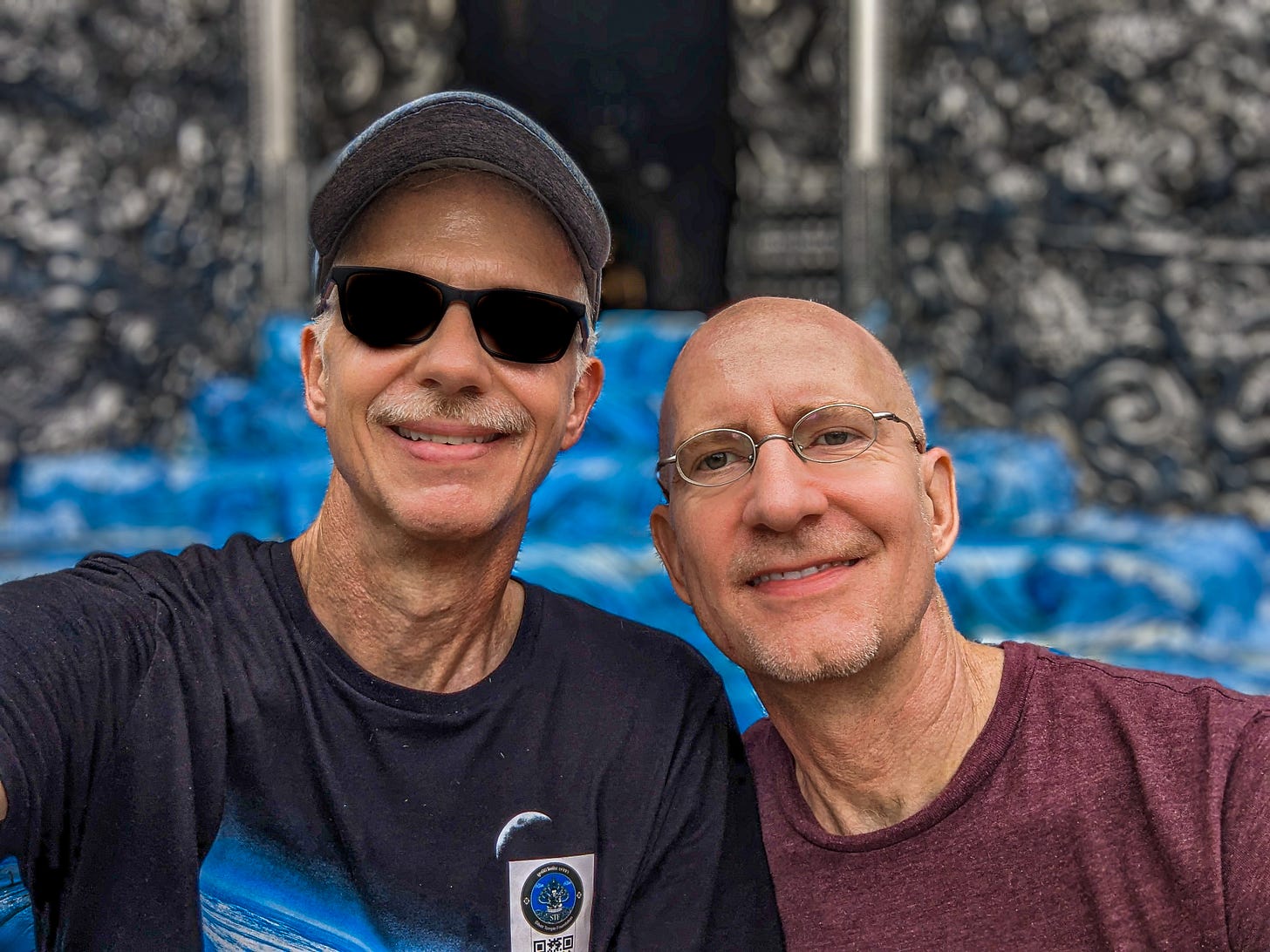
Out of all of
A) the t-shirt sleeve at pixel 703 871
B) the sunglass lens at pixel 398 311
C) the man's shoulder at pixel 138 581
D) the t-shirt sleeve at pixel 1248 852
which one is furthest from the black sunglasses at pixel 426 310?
the t-shirt sleeve at pixel 1248 852

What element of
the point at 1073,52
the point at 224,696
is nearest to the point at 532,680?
the point at 224,696

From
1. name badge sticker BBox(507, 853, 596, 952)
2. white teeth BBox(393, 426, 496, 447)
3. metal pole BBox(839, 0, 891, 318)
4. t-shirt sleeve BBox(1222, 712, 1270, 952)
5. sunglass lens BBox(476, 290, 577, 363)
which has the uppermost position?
metal pole BBox(839, 0, 891, 318)

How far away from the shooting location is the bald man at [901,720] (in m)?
1.41

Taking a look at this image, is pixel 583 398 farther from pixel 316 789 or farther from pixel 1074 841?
pixel 1074 841

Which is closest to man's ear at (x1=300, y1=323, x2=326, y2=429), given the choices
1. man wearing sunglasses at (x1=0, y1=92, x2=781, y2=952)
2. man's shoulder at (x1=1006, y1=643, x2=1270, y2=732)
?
man wearing sunglasses at (x1=0, y1=92, x2=781, y2=952)

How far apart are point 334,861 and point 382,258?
32.4 inches

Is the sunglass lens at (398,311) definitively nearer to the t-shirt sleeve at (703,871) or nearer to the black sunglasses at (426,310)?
the black sunglasses at (426,310)

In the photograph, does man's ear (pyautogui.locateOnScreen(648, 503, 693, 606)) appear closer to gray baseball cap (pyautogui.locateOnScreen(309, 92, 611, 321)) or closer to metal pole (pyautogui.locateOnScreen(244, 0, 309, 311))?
gray baseball cap (pyautogui.locateOnScreen(309, 92, 611, 321))

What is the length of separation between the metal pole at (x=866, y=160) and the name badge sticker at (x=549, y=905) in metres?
3.68

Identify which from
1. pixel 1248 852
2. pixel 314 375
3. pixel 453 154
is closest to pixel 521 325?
pixel 453 154

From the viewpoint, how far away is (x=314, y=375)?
1.74m

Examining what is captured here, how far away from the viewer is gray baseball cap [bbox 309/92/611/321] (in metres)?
1.59

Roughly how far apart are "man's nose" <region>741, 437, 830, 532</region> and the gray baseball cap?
1.45 ft

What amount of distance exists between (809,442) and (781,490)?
0.13 m
